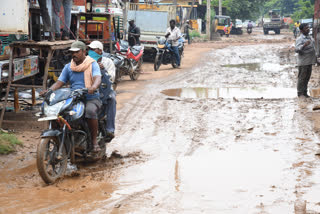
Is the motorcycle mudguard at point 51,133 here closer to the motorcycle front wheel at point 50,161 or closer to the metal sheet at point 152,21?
the motorcycle front wheel at point 50,161

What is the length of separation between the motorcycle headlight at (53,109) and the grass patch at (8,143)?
66.1 inches

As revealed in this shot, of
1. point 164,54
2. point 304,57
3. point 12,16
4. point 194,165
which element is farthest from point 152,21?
point 194,165

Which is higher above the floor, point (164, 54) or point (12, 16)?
point (12, 16)

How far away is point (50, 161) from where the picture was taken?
16.7 feet

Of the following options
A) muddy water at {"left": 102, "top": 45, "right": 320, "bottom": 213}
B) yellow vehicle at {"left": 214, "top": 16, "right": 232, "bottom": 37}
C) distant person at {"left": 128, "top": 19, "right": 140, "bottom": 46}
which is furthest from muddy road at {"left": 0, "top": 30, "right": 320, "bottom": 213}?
yellow vehicle at {"left": 214, "top": 16, "right": 232, "bottom": 37}

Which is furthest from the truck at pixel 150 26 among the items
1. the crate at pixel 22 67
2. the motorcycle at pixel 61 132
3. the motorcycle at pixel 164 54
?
the motorcycle at pixel 61 132

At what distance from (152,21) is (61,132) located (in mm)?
16441

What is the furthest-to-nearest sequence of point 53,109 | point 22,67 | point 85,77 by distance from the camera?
point 22,67 < point 85,77 < point 53,109

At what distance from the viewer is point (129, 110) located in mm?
9680

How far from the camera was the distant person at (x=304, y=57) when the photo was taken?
10812mm

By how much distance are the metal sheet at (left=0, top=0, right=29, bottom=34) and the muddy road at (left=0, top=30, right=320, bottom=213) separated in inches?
82.3

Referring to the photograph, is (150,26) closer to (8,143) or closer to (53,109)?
(8,143)

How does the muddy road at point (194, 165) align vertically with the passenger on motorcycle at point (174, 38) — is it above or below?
below

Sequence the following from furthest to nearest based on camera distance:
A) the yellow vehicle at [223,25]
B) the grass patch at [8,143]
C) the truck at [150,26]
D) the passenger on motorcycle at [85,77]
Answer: the yellow vehicle at [223,25]
the truck at [150,26]
the grass patch at [8,143]
the passenger on motorcycle at [85,77]
